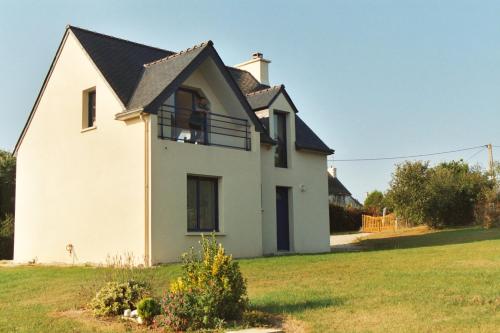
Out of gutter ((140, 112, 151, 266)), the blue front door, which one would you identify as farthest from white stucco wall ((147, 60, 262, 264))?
the blue front door

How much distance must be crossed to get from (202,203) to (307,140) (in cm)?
695

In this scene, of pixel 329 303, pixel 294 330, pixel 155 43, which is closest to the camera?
pixel 294 330

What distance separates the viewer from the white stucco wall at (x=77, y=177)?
1792 centimetres

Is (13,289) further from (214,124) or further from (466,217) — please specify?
(466,217)

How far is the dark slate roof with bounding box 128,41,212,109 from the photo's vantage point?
18109 mm

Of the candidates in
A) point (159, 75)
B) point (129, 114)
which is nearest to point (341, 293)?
point (129, 114)

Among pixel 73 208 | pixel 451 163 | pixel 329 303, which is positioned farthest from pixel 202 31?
pixel 451 163

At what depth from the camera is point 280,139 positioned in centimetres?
2316

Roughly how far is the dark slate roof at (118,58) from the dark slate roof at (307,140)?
21.3 feet

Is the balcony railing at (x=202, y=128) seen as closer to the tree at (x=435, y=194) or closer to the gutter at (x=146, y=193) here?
the gutter at (x=146, y=193)

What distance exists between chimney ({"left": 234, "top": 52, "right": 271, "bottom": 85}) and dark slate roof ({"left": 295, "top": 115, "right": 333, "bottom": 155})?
9.64 feet

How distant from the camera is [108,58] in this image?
2008cm

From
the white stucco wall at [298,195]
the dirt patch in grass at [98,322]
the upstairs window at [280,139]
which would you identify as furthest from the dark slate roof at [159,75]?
the dirt patch in grass at [98,322]

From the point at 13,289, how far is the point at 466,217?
30148 mm
